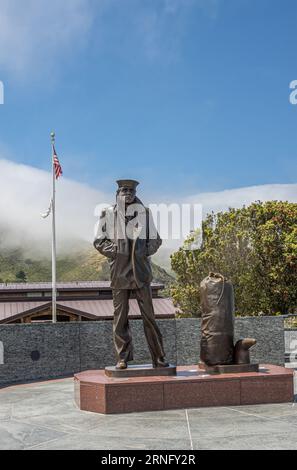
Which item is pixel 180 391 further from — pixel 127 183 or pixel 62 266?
pixel 62 266

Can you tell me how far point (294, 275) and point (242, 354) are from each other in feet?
67.7

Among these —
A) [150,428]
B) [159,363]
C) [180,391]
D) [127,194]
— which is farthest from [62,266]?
[150,428]

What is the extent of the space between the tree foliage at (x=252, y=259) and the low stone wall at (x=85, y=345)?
514 inches

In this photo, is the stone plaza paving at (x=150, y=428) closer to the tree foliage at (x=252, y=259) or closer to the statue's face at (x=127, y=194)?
the statue's face at (x=127, y=194)

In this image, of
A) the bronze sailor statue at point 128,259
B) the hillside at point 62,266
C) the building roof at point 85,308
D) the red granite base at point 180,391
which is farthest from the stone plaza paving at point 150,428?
the hillside at point 62,266

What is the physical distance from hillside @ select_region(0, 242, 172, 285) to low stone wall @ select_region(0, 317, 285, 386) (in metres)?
94.5

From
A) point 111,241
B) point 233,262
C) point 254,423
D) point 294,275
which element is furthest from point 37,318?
point 254,423

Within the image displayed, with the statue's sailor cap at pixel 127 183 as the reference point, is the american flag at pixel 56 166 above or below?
above

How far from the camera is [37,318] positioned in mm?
27609

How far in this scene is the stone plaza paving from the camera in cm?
615

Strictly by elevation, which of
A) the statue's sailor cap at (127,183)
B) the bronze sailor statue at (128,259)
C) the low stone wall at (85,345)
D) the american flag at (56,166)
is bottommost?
the low stone wall at (85,345)

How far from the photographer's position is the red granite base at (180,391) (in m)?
8.12

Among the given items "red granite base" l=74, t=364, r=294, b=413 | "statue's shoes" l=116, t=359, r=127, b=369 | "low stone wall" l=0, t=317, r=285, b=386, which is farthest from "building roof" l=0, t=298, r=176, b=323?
"red granite base" l=74, t=364, r=294, b=413

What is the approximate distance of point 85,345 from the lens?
14.7 m
